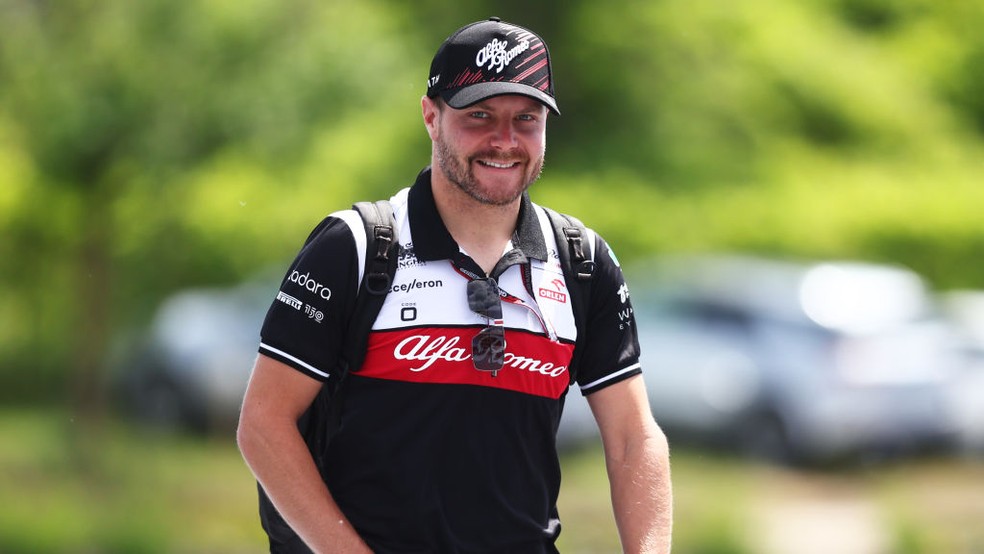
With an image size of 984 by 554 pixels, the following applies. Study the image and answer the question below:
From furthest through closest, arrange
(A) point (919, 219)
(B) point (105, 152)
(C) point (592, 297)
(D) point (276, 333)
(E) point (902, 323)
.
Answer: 1. (A) point (919, 219)
2. (E) point (902, 323)
3. (B) point (105, 152)
4. (C) point (592, 297)
5. (D) point (276, 333)

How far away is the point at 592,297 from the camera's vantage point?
3162 mm

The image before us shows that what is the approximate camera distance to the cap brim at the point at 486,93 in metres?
2.94

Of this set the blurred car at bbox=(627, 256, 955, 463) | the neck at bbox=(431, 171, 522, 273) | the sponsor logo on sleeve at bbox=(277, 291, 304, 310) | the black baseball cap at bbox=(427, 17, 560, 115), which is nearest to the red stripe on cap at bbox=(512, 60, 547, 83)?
the black baseball cap at bbox=(427, 17, 560, 115)

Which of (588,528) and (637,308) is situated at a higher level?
(637,308)

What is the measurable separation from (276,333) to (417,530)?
47cm

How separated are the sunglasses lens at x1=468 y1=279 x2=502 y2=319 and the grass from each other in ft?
21.4

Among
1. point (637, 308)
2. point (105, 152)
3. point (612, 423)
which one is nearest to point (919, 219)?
point (637, 308)

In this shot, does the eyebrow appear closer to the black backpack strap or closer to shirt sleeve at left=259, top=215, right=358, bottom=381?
the black backpack strap

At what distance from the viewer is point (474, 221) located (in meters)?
3.10

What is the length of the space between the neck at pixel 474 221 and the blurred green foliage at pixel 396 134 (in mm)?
7849

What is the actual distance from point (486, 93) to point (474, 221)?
30 cm

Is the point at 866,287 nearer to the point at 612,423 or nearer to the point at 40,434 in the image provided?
the point at 40,434

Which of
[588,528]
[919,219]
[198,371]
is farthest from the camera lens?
[919,219]

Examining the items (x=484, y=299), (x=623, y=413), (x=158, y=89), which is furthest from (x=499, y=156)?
(x=158, y=89)
